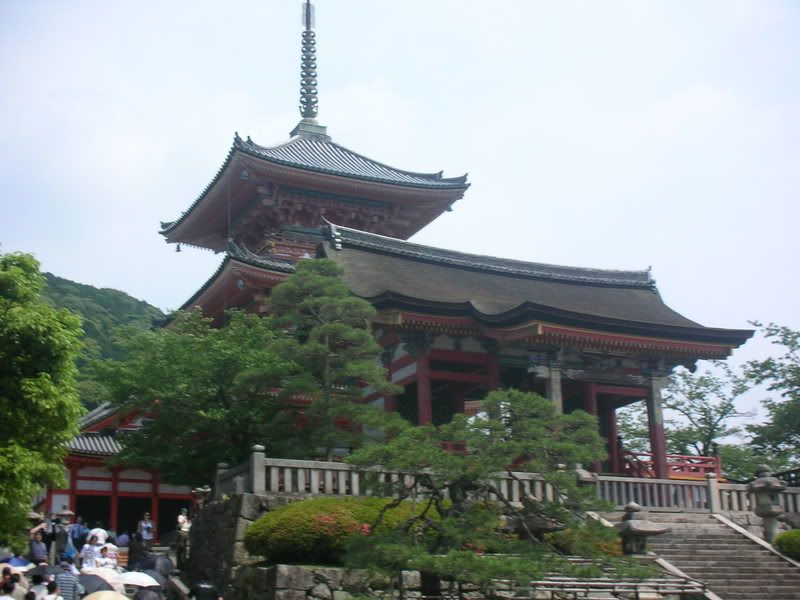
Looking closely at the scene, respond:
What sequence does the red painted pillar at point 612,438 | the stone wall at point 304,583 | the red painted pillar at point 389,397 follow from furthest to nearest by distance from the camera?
1. the red painted pillar at point 612,438
2. the red painted pillar at point 389,397
3. the stone wall at point 304,583

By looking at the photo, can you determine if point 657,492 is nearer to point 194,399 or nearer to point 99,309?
point 194,399

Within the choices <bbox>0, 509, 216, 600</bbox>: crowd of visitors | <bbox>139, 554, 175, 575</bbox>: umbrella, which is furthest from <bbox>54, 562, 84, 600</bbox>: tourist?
<bbox>139, 554, 175, 575</bbox>: umbrella

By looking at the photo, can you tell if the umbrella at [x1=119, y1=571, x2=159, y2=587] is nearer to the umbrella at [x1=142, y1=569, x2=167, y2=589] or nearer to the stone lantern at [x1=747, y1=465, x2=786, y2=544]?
the umbrella at [x1=142, y1=569, x2=167, y2=589]

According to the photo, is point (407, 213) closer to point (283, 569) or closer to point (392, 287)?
point (392, 287)

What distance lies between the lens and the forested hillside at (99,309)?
75875 millimetres

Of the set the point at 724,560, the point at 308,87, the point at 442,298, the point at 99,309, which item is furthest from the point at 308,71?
the point at 99,309

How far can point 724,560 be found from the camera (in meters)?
20.3

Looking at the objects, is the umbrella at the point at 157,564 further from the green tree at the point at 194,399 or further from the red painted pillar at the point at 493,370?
the red painted pillar at the point at 493,370

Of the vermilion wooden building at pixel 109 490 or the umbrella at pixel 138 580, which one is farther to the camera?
the vermilion wooden building at pixel 109 490

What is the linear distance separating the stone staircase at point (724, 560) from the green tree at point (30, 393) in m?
10.9

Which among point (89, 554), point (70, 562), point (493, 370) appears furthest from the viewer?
point (493, 370)

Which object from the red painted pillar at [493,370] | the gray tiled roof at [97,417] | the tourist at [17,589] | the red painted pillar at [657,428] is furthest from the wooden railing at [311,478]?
the gray tiled roof at [97,417]

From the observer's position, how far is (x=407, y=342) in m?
25.8

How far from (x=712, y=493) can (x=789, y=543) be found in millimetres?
2448
